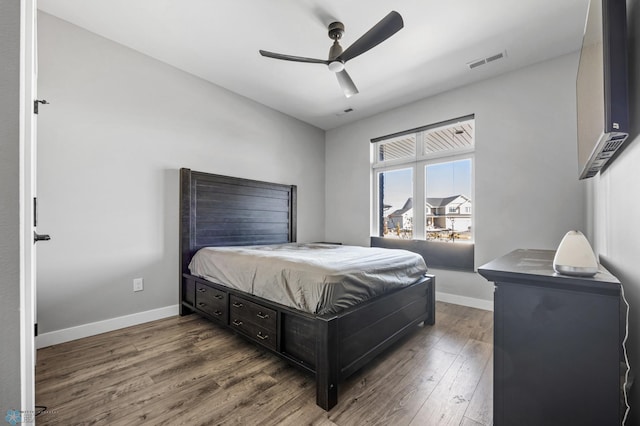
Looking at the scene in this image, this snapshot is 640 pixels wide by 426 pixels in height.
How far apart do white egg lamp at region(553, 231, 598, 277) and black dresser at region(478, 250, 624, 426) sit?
0.04 meters

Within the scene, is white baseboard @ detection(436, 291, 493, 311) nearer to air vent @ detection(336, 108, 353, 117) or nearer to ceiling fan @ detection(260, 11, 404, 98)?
ceiling fan @ detection(260, 11, 404, 98)

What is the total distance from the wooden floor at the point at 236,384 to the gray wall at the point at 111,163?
19.8 inches

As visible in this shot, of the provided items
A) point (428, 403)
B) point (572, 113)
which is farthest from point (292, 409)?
point (572, 113)

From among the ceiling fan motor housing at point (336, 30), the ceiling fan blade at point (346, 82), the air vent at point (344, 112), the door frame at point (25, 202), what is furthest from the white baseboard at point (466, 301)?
the door frame at point (25, 202)

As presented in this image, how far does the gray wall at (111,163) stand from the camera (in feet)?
7.61

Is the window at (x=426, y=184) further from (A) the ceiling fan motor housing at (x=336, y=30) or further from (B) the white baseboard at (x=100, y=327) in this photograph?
(B) the white baseboard at (x=100, y=327)

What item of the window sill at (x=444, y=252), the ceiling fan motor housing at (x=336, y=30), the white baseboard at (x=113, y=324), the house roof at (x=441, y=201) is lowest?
the white baseboard at (x=113, y=324)

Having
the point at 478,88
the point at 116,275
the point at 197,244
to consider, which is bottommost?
the point at 116,275

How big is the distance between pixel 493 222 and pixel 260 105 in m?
3.58

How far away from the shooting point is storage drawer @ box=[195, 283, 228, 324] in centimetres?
247

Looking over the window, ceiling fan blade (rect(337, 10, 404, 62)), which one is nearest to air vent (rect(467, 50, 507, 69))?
the window

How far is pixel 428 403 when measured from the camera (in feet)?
5.19

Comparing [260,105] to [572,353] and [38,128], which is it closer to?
[38,128]

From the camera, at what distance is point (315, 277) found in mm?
1757
